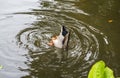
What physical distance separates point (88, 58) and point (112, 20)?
7.90 ft

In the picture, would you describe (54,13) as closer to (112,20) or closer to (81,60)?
(112,20)

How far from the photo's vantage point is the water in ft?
19.1

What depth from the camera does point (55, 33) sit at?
717 cm

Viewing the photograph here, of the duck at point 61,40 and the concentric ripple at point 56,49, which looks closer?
the concentric ripple at point 56,49

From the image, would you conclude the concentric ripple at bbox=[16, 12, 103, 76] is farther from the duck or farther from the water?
the duck

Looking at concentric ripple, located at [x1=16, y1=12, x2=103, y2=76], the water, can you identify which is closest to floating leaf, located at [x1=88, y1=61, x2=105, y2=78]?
the water

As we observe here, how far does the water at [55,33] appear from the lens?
19.1 ft

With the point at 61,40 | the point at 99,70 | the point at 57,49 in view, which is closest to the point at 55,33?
the point at 57,49

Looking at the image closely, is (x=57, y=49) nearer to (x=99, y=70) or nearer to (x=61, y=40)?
(x=61, y=40)

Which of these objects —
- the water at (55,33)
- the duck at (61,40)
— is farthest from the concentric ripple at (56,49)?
the duck at (61,40)

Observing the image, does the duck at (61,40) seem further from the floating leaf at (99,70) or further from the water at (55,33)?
the floating leaf at (99,70)

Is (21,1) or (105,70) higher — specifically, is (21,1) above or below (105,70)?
below

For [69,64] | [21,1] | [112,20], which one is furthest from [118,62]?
[21,1]

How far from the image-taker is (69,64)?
598 centimetres
